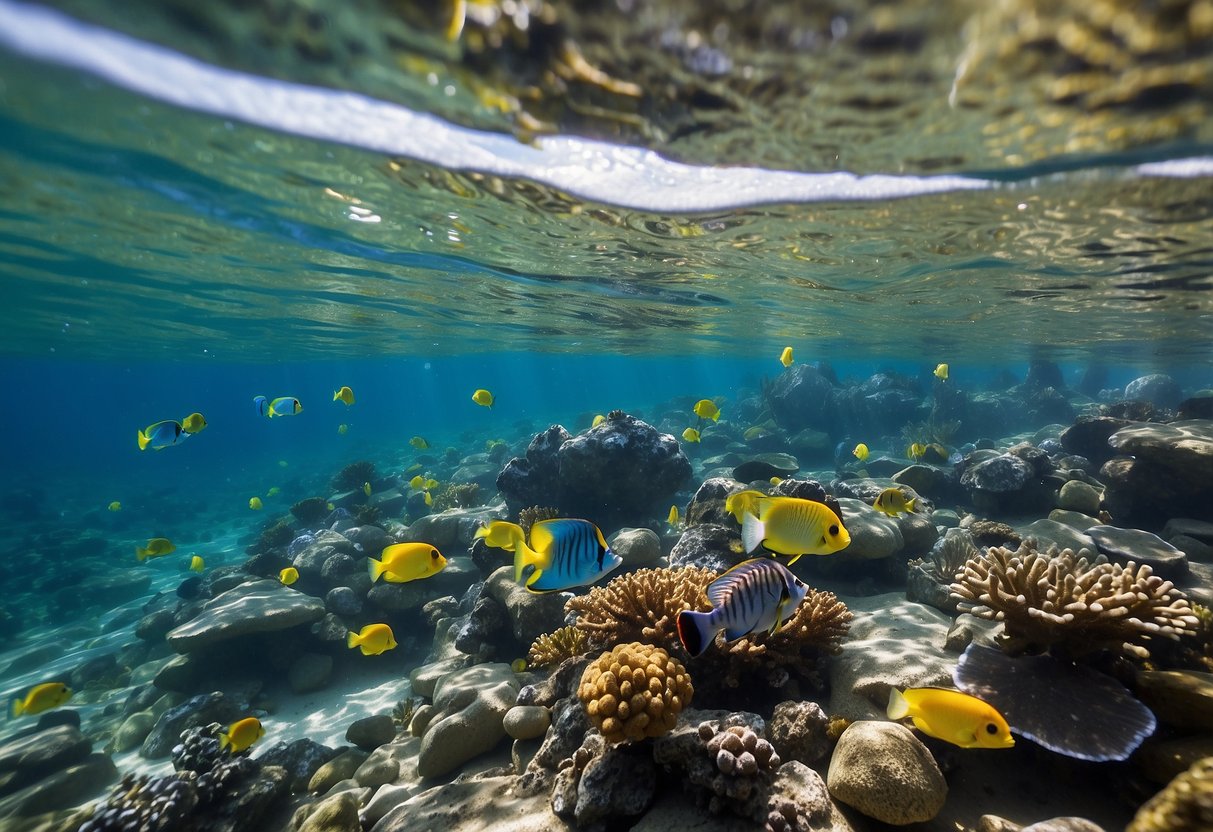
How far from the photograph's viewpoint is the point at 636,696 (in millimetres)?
3652

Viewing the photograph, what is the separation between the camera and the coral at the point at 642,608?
511 centimetres

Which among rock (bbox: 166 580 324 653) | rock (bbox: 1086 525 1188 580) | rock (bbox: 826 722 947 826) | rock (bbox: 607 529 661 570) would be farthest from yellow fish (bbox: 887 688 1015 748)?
rock (bbox: 166 580 324 653)

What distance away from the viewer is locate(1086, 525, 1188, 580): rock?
6602 millimetres

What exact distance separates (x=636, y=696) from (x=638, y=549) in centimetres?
478

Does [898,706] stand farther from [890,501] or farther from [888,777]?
[890,501]

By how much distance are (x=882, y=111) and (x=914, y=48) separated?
3.90ft

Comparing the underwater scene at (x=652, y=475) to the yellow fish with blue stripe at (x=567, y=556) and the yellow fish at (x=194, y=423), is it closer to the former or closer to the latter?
the yellow fish with blue stripe at (x=567, y=556)

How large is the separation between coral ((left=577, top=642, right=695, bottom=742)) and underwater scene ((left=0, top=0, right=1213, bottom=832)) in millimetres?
33

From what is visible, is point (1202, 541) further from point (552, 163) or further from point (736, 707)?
point (552, 163)

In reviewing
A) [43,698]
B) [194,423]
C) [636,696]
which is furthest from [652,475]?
[43,698]

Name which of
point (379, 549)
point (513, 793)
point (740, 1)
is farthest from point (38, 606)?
point (740, 1)

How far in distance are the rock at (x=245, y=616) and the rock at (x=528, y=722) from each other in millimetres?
7048

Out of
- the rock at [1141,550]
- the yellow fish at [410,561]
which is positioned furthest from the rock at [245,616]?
the rock at [1141,550]

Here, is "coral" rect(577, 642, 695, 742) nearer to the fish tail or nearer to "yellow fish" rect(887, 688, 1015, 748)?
the fish tail
